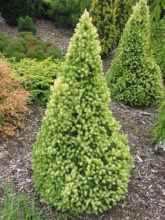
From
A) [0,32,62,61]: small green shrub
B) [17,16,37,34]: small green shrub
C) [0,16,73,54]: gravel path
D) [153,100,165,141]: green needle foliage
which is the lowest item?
[0,16,73,54]: gravel path

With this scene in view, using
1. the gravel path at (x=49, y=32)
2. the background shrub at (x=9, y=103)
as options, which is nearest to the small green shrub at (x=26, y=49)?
the background shrub at (x=9, y=103)

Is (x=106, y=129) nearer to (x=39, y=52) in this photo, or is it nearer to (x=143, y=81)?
(x=143, y=81)

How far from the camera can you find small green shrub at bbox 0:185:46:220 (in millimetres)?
3861

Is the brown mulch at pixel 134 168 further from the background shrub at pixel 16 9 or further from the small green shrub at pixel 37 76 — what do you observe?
the background shrub at pixel 16 9

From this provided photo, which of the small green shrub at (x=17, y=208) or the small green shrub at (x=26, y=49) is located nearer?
the small green shrub at (x=17, y=208)

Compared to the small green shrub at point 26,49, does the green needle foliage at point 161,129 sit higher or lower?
higher

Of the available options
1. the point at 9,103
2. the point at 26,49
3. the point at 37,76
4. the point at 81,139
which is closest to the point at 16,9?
the point at 26,49

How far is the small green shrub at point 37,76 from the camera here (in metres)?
5.96

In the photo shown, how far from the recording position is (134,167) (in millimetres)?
4703

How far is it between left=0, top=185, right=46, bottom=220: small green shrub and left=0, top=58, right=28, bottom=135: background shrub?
1.16 meters

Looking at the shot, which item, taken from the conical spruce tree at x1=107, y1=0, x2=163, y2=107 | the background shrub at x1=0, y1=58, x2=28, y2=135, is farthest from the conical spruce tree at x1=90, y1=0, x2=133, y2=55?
the background shrub at x1=0, y1=58, x2=28, y2=135

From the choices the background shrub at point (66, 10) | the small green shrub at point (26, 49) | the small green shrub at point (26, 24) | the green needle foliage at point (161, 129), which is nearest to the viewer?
the green needle foliage at point (161, 129)

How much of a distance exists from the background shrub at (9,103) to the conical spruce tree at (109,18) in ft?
10.0

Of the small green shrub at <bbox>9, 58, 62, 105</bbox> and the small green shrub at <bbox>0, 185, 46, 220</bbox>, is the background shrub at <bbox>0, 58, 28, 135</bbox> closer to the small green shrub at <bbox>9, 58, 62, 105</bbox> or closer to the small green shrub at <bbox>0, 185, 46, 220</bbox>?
the small green shrub at <bbox>9, 58, 62, 105</bbox>
